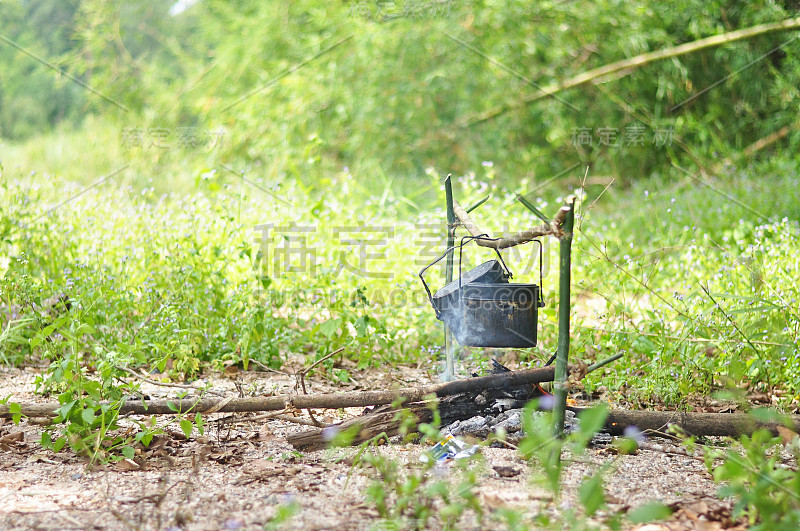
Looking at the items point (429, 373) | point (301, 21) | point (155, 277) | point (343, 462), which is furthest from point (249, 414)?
point (301, 21)

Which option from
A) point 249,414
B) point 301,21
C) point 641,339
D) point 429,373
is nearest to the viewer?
point 249,414

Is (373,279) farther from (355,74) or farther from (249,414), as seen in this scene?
(355,74)

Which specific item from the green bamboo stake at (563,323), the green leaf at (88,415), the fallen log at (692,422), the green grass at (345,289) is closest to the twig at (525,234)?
the green bamboo stake at (563,323)

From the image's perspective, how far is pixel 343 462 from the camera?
7.09 ft

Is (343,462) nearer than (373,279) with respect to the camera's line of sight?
Yes

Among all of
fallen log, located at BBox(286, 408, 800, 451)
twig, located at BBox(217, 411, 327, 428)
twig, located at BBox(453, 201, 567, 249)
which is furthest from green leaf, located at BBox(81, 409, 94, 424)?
twig, located at BBox(453, 201, 567, 249)

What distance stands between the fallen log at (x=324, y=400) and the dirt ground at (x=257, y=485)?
110 mm

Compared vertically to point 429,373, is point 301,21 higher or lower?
higher

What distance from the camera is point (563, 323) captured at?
204 centimetres

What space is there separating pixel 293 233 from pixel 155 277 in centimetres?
110

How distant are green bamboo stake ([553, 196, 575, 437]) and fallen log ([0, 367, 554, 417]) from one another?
1.14ft

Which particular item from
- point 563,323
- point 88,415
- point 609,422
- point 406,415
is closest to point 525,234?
point 563,323

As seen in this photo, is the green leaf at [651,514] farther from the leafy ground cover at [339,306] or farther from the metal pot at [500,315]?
the metal pot at [500,315]

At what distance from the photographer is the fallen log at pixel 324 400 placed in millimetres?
2338
